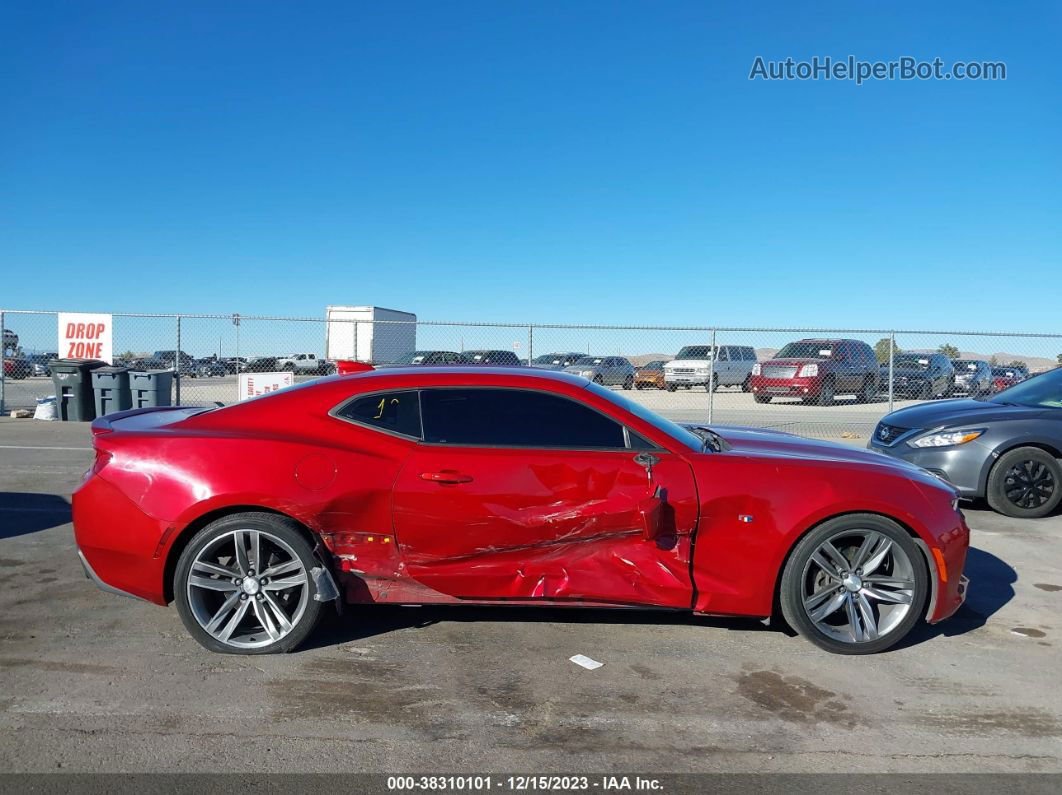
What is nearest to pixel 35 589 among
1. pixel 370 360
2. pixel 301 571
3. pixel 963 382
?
pixel 301 571

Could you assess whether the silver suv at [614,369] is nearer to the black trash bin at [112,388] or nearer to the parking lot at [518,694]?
the black trash bin at [112,388]

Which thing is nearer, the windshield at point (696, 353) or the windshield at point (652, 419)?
the windshield at point (652, 419)

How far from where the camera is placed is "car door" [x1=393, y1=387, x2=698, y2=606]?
3896 millimetres

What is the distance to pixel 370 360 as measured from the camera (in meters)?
16.1

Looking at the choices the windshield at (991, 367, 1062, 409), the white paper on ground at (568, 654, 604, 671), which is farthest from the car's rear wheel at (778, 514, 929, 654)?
the windshield at (991, 367, 1062, 409)

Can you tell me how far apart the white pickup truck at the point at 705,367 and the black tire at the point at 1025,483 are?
40.0 ft

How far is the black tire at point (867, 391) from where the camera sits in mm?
16172

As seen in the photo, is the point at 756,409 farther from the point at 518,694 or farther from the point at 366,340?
the point at 518,694

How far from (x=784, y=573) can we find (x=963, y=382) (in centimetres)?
1407

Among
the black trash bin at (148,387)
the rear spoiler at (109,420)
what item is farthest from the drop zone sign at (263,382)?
the rear spoiler at (109,420)

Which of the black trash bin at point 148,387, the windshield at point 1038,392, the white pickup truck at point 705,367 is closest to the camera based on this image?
the windshield at point 1038,392

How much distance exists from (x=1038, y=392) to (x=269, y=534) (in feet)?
24.7

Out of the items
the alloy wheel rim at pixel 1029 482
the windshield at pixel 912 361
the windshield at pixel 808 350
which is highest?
the windshield at pixel 808 350

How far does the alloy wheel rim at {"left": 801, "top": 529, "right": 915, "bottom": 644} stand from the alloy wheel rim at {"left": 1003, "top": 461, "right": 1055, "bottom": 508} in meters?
4.03
